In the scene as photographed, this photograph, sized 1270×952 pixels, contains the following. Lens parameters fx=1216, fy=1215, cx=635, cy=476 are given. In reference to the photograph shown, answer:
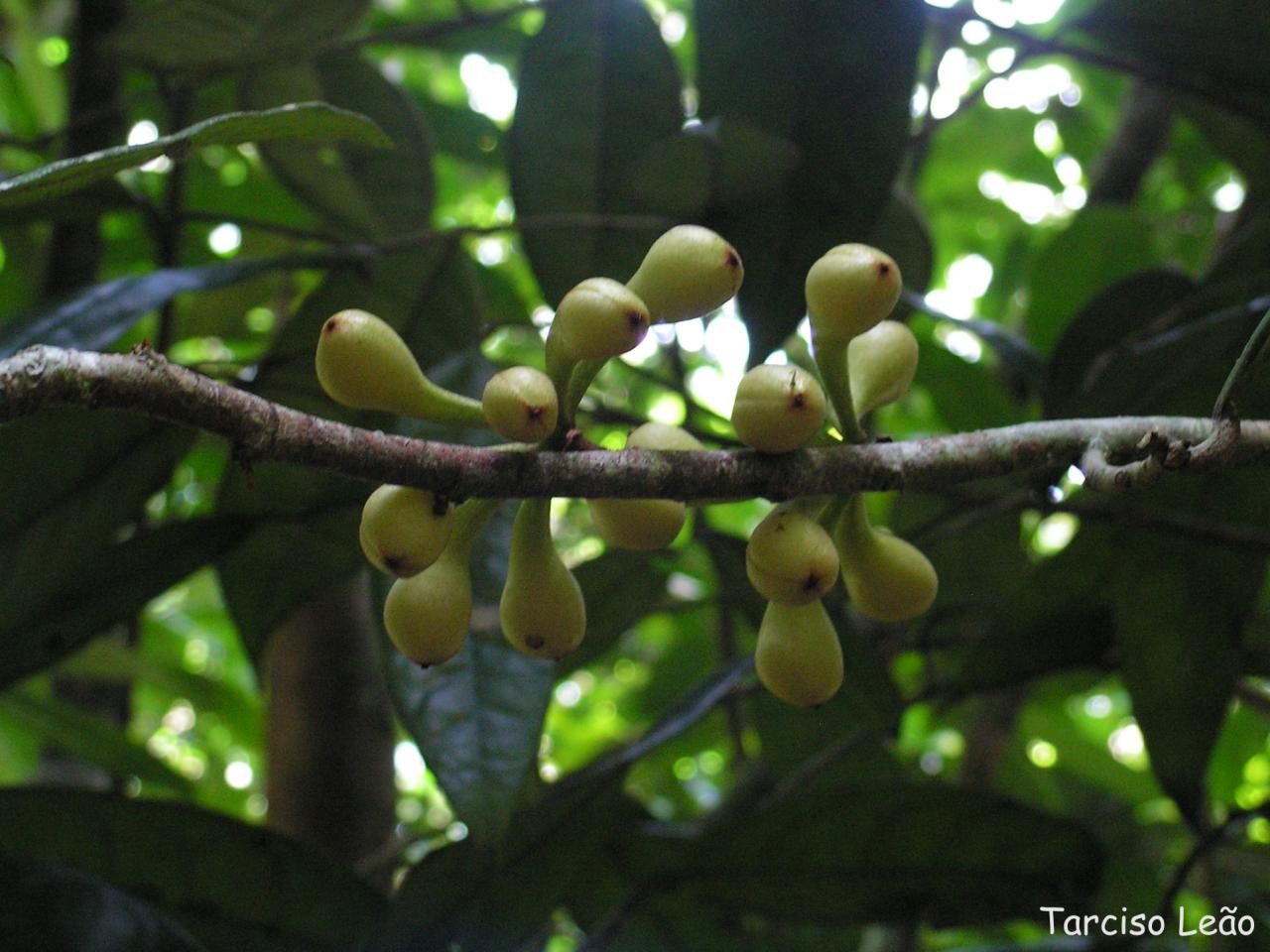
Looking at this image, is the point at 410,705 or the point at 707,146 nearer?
the point at 410,705

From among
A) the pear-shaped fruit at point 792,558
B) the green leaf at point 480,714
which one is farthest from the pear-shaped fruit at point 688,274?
the green leaf at point 480,714

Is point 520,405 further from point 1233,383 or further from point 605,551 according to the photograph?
point 605,551

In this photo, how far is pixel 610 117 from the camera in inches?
44.6

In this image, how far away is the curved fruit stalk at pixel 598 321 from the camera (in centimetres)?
53

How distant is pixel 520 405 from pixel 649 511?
3.8 inches

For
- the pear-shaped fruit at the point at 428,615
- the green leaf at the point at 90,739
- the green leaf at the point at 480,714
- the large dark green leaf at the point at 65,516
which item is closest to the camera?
the pear-shaped fruit at the point at 428,615

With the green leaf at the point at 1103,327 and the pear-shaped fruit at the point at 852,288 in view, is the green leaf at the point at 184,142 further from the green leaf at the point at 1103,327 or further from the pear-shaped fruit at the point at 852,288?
the green leaf at the point at 1103,327

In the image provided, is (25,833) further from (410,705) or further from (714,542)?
(714,542)

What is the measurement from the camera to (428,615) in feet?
1.80

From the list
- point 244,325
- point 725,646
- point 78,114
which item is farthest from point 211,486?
point 725,646

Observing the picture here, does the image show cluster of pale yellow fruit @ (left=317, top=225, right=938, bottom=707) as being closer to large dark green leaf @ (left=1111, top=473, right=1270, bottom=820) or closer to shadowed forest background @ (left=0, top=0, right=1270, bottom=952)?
shadowed forest background @ (left=0, top=0, right=1270, bottom=952)

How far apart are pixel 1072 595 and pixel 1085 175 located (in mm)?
1193

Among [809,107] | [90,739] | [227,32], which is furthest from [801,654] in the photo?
[90,739]

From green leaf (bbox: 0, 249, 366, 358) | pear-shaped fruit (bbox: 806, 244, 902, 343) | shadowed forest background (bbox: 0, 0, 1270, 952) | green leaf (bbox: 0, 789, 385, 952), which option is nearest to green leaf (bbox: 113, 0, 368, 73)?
shadowed forest background (bbox: 0, 0, 1270, 952)
